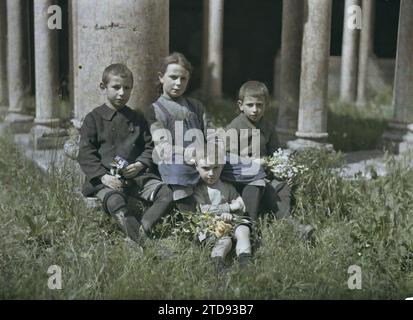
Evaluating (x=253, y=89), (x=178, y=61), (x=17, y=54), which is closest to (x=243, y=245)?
(x=253, y=89)

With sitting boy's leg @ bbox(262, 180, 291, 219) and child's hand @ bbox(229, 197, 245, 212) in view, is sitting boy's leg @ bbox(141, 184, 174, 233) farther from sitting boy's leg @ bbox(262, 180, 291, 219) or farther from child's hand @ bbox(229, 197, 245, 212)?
sitting boy's leg @ bbox(262, 180, 291, 219)

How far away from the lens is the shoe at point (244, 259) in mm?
3846

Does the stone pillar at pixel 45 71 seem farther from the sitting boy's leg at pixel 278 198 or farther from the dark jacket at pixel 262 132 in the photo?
the sitting boy's leg at pixel 278 198

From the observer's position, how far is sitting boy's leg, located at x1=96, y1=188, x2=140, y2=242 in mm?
4008

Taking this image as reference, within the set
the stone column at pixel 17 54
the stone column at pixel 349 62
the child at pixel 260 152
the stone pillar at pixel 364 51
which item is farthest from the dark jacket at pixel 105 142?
the stone pillar at pixel 364 51

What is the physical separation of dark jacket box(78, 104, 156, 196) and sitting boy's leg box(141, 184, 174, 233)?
17 centimetres

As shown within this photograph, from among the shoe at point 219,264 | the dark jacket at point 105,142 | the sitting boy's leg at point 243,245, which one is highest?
the dark jacket at point 105,142

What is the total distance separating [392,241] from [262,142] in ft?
3.45

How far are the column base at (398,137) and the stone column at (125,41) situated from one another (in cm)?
355

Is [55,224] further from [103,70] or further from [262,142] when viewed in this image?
[262,142]

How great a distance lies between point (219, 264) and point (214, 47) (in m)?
8.59

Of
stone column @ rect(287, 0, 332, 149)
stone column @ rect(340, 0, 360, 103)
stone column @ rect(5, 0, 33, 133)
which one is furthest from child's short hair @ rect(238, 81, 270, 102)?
stone column @ rect(340, 0, 360, 103)
